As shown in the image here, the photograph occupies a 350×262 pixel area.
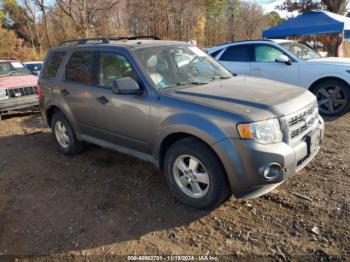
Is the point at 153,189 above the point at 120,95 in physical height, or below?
below

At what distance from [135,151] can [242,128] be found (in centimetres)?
160

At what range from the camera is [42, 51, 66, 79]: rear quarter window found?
5.24 metres

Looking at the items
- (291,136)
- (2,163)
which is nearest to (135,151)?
(291,136)

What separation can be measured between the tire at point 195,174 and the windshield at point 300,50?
5.29 meters

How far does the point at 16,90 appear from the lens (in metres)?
8.24

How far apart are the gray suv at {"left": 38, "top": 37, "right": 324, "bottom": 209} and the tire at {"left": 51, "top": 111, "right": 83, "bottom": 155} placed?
20 cm

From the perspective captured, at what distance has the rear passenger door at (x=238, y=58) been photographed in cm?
807

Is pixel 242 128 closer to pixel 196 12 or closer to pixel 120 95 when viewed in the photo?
pixel 120 95

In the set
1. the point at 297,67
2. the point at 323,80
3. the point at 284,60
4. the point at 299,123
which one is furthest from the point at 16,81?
the point at 299,123

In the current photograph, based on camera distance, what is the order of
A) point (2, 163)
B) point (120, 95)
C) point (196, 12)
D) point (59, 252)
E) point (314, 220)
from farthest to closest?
point (196, 12) → point (2, 163) → point (120, 95) → point (314, 220) → point (59, 252)

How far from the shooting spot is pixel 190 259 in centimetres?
285

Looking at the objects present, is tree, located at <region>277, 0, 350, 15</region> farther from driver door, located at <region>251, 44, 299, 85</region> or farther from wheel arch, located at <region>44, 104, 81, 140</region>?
wheel arch, located at <region>44, 104, 81, 140</region>

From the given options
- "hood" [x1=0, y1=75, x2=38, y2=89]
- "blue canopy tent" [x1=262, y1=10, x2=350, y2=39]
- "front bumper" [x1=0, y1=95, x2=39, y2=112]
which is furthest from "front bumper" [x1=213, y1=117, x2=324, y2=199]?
A: "blue canopy tent" [x1=262, y1=10, x2=350, y2=39]

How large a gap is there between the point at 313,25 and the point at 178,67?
10219mm
